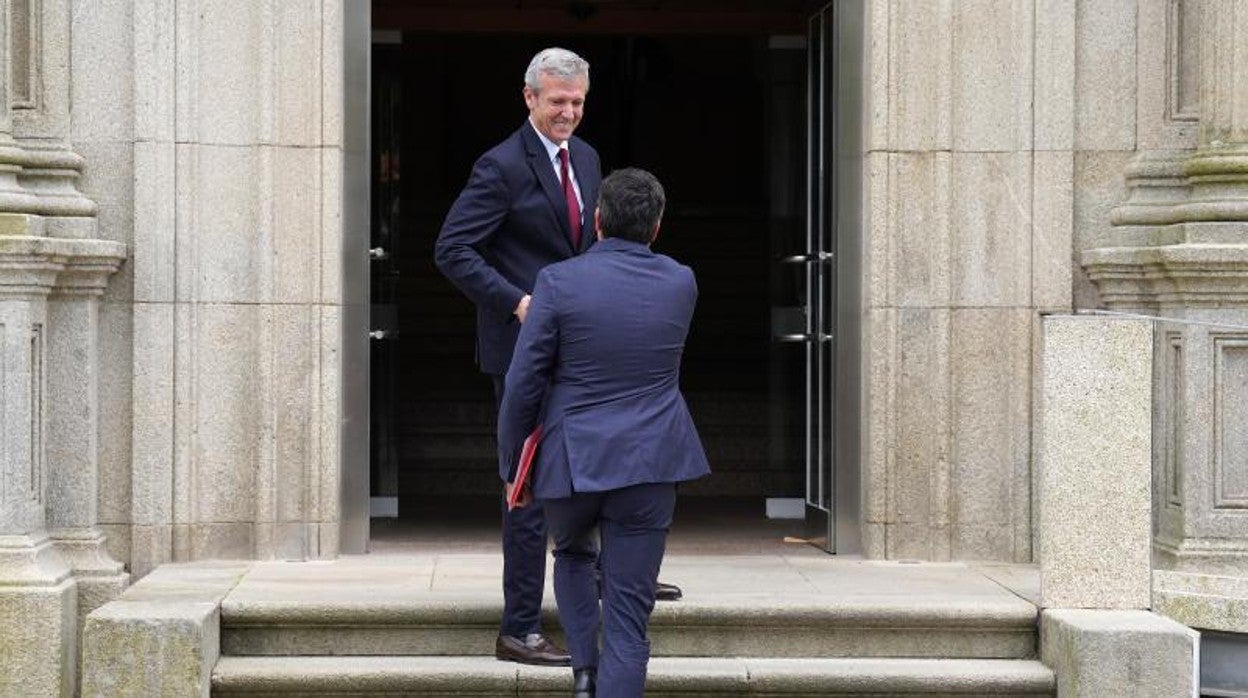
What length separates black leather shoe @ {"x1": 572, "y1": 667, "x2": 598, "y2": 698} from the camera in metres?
6.52

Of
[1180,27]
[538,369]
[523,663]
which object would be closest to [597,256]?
[538,369]

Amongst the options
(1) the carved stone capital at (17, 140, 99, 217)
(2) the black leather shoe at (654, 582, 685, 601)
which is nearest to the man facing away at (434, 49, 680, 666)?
(2) the black leather shoe at (654, 582, 685, 601)

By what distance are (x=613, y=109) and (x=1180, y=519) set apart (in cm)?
1285

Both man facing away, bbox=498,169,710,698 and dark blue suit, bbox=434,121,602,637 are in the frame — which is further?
dark blue suit, bbox=434,121,602,637

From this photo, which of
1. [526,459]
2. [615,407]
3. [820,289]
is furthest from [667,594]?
[820,289]

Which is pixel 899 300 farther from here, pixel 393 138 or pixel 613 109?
pixel 613 109

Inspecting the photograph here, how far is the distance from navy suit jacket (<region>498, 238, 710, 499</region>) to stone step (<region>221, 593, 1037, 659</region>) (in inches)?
54.5

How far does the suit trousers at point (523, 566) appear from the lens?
7090mm

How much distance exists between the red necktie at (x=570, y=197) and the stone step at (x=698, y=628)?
138 cm

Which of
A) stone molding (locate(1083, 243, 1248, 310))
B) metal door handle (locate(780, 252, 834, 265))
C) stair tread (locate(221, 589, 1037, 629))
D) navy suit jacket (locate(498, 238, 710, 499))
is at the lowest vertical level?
stair tread (locate(221, 589, 1037, 629))

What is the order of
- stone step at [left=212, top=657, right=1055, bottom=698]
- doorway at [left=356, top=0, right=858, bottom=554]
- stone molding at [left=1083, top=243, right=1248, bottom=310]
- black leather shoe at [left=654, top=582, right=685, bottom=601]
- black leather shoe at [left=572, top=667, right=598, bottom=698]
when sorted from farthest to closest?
doorway at [left=356, top=0, right=858, bottom=554] < stone molding at [left=1083, top=243, right=1248, bottom=310] < black leather shoe at [left=654, top=582, right=685, bottom=601] < stone step at [left=212, top=657, right=1055, bottom=698] < black leather shoe at [left=572, top=667, right=598, bottom=698]

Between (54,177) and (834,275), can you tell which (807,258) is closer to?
(834,275)

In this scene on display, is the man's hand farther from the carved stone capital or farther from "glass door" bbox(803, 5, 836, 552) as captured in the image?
"glass door" bbox(803, 5, 836, 552)

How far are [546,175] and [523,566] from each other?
1.34 metres
